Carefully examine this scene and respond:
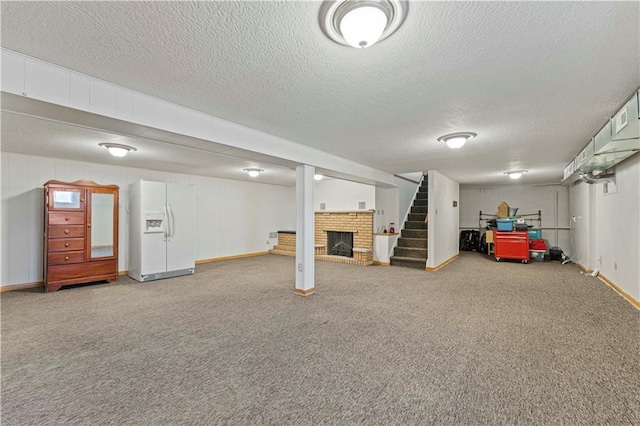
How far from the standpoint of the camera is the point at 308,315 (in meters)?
3.49

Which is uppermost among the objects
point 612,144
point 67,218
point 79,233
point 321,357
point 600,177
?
point 612,144

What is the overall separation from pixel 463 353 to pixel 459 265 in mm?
4969

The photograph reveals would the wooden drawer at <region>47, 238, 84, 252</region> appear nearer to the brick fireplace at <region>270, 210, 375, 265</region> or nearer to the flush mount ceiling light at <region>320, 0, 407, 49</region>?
the brick fireplace at <region>270, 210, 375, 265</region>

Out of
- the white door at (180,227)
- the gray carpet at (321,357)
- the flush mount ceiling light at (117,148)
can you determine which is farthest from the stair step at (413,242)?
the flush mount ceiling light at (117,148)

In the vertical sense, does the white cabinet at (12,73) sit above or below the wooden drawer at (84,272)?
above

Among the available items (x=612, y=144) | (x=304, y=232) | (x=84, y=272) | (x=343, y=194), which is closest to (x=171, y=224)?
(x=84, y=272)

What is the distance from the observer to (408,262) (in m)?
6.80

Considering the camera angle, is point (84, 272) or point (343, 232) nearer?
point (84, 272)

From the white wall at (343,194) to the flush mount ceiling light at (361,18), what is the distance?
6435mm

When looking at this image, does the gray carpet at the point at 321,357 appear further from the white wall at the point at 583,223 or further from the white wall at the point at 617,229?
the white wall at the point at 583,223

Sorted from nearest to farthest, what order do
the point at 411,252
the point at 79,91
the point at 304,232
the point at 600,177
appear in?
the point at 79,91
the point at 304,232
the point at 600,177
the point at 411,252

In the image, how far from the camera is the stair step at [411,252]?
6.93m

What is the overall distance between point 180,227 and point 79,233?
161 cm

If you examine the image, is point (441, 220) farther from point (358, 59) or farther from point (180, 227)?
point (180, 227)
